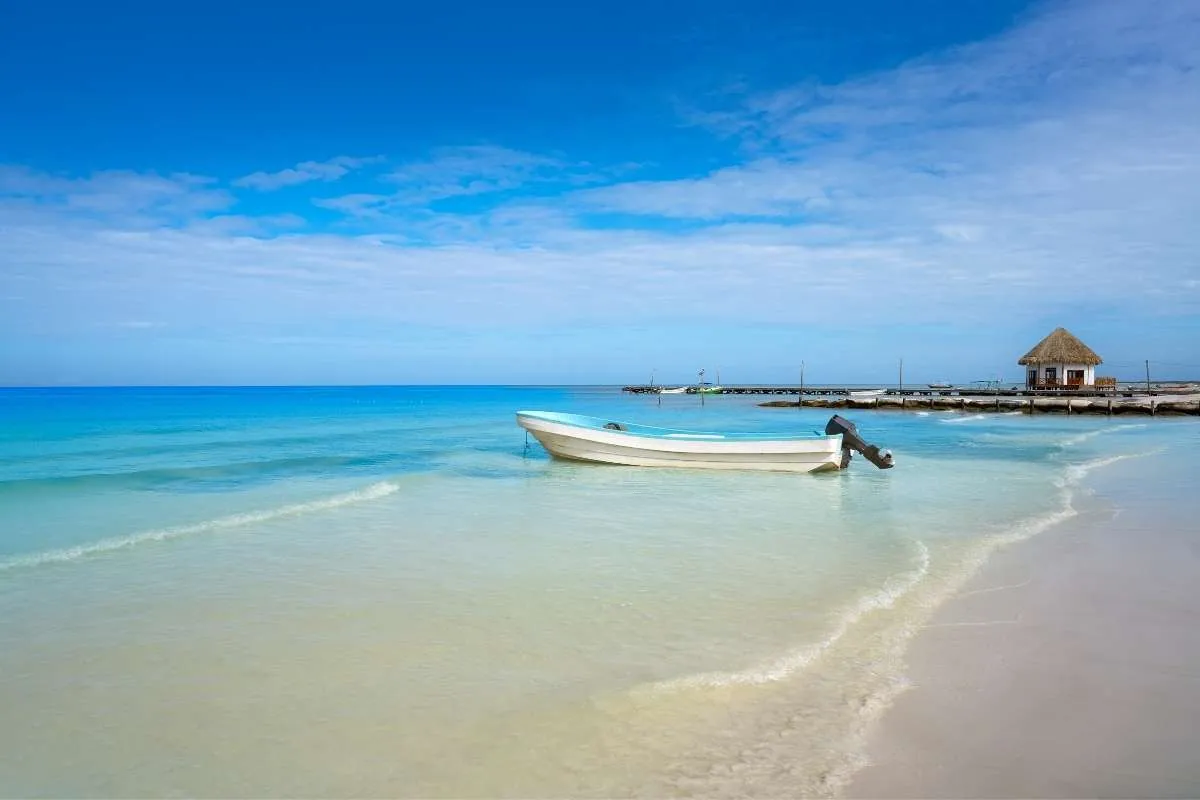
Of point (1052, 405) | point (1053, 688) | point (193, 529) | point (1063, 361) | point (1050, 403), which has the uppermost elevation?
point (1063, 361)

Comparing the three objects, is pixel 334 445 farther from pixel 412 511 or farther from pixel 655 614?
pixel 655 614

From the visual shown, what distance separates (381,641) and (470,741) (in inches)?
81.9

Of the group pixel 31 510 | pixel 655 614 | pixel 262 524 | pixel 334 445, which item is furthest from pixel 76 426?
pixel 655 614

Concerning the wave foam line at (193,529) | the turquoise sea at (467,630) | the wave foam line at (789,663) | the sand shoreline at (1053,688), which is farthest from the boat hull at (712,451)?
the wave foam line at (789,663)

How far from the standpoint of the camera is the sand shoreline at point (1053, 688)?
403 centimetres

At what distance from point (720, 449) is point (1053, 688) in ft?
42.5

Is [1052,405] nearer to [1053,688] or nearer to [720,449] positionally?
[720,449]

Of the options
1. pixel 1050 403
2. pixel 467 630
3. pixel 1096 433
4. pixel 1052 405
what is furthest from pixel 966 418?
pixel 467 630

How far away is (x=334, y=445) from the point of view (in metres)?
26.1

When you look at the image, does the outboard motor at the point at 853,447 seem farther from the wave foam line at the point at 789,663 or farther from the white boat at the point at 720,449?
the wave foam line at the point at 789,663

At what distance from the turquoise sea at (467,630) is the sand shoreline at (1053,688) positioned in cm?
30

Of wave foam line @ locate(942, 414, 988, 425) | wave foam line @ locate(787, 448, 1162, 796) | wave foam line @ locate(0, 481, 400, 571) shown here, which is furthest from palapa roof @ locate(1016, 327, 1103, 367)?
wave foam line @ locate(0, 481, 400, 571)

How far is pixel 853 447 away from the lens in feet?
60.4

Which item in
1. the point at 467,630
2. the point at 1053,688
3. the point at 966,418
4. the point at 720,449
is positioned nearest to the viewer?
the point at 1053,688
